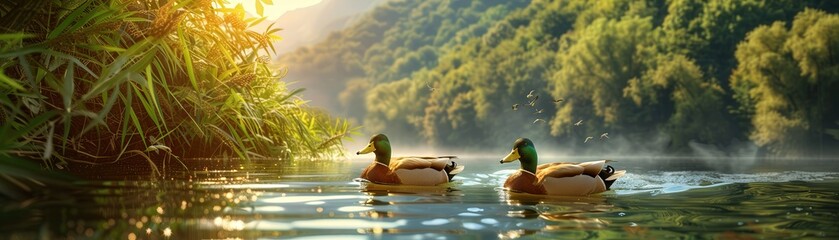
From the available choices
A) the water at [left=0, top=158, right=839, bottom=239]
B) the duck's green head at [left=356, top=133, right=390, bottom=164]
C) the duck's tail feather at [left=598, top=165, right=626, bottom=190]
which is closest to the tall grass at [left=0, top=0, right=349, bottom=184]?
the water at [left=0, top=158, right=839, bottom=239]

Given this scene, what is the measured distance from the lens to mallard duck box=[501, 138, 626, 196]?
775 cm

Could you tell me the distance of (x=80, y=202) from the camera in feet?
17.8

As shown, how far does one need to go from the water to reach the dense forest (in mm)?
17791

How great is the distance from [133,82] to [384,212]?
3494mm

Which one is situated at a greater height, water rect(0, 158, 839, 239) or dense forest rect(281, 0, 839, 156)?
dense forest rect(281, 0, 839, 156)

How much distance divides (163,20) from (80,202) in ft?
8.11

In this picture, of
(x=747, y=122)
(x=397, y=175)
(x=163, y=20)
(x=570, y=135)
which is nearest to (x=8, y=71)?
(x=163, y=20)

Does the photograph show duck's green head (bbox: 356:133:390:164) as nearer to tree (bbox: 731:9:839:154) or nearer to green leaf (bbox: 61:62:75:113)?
green leaf (bbox: 61:62:75:113)

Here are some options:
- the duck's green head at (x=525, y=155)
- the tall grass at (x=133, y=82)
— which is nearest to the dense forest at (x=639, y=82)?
the tall grass at (x=133, y=82)

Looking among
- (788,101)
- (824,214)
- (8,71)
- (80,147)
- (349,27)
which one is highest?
(349,27)

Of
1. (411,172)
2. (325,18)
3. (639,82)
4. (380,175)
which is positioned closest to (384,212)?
(411,172)

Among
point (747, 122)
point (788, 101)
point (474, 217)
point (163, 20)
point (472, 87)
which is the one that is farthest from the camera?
point (472, 87)

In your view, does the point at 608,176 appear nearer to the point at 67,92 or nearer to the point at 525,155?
the point at 525,155

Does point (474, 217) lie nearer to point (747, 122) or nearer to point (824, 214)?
point (824, 214)
